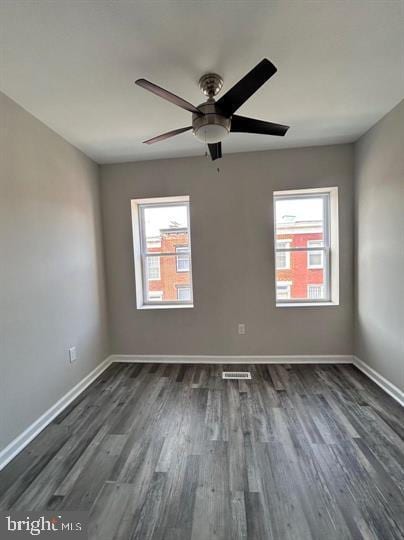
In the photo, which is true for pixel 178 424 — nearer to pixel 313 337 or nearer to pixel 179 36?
pixel 313 337

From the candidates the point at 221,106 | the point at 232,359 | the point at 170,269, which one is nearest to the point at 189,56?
the point at 221,106

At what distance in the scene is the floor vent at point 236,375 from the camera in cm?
274

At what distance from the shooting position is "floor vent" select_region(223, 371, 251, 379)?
108 inches

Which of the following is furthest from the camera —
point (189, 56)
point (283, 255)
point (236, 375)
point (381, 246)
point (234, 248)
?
point (283, 255)

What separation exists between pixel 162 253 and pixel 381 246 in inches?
99.4

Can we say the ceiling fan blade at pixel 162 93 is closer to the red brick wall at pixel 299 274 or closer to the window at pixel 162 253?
the window at pixel 162 253

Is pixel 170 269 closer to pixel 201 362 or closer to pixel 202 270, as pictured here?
pixel 202 270

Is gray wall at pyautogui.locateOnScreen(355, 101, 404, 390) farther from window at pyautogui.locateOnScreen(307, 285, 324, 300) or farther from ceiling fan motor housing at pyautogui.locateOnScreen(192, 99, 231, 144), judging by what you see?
ceiling fan motor housing at pyautogui.locateOnScreen(192, 99, 231, 144)

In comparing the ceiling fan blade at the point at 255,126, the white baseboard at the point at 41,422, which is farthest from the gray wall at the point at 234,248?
the ceiling fan blade at the point at 255,126

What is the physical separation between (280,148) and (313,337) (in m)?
2.37

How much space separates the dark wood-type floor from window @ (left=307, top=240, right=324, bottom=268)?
1.39 metres

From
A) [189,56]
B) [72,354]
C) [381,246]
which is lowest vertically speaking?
[72,354]

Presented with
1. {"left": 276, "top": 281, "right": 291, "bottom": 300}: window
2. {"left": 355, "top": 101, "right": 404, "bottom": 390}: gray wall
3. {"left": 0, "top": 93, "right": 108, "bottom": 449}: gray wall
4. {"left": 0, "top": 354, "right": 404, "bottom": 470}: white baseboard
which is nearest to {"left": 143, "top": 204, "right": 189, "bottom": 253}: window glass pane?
{"left": 0, "top": 93, "right": 108, "bottom": 449}: gray wall

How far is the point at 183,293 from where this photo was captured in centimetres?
331
